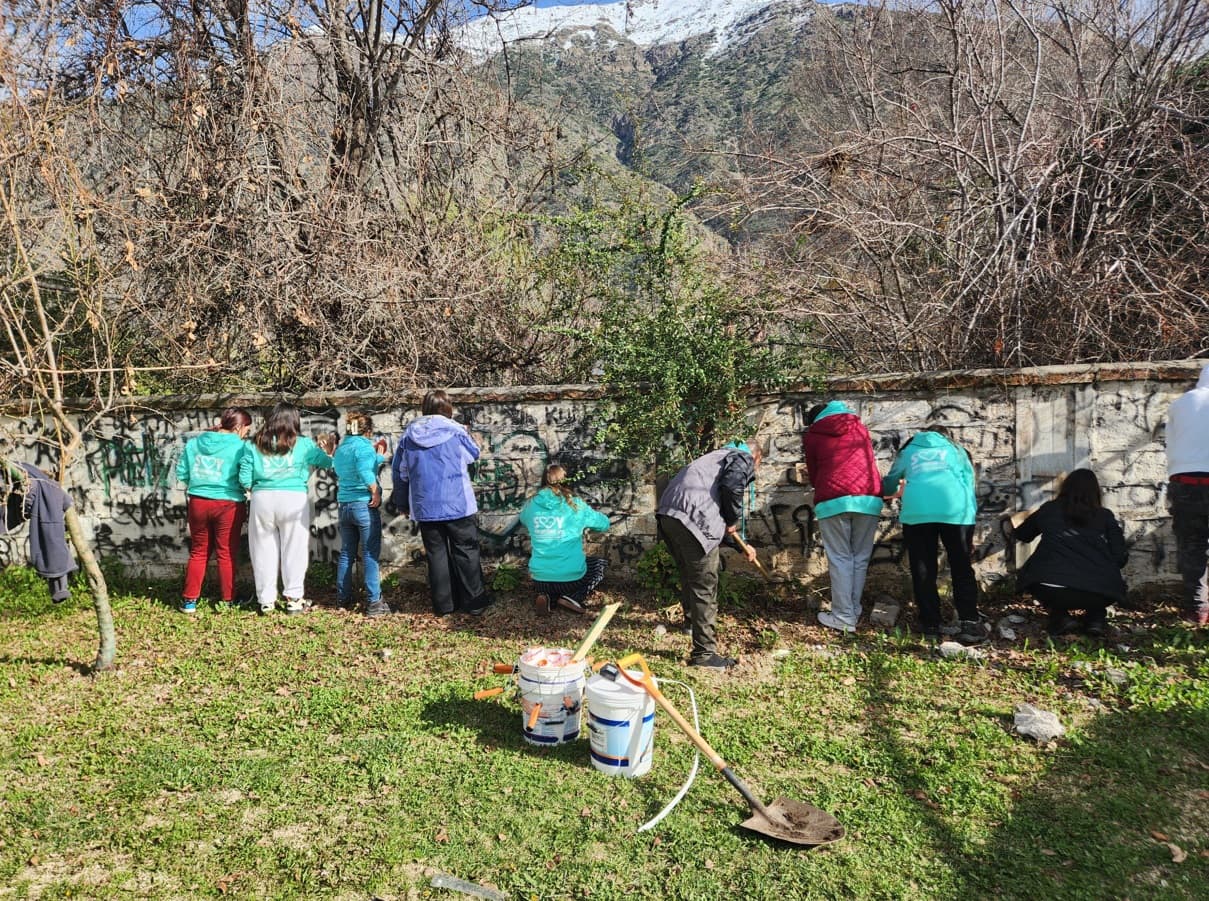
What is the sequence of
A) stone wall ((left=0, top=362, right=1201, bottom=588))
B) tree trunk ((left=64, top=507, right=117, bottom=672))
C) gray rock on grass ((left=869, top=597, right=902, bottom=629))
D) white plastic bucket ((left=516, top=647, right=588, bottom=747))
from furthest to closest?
1. stone wall ((left=0, top=362, right=1201, bottom=588))
2. gray rock on grass ((left=869, top=597, right=902, bottom=629))
3. tree trunk ((left=64, top=507, right=117, bottom=672))
4. white plastic bucket ((left=516, top=647, right=588, bottom=747))

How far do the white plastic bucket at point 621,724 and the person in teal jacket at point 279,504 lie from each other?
3.74 metres

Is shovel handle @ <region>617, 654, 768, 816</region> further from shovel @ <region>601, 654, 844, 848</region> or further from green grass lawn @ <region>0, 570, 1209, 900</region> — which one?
green grass lawn @ <region>0, 570, 1209, 900</region>

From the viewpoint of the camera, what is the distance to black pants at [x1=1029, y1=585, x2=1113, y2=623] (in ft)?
18.1

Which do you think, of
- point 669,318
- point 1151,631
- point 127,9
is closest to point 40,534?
point 669,318

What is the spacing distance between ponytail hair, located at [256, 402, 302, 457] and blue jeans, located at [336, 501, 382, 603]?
2.30 ft

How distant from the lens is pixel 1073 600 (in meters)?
5.57

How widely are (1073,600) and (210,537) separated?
691 centimetres

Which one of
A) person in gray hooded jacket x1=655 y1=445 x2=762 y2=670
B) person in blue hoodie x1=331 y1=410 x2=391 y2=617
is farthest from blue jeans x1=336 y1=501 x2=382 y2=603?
person in gray hooded jacket x1=655 y1=445 x2=762 y2=670

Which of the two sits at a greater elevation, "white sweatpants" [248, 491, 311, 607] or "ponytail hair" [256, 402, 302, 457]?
"ponytail hair" [256, 402, 302, 457]

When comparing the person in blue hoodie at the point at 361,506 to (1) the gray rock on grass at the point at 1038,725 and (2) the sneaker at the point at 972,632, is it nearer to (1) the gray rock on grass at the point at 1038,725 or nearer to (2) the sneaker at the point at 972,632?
(2) the sneaker at the point at 972,632

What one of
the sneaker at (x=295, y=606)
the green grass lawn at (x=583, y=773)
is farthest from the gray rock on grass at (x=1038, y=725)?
the sneaker at (x=295, y=606)

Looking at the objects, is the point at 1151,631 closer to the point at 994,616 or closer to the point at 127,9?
the point at 994,616

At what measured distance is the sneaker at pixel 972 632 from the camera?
573 centimetres

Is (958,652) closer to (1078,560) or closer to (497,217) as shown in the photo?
(1078,560)
